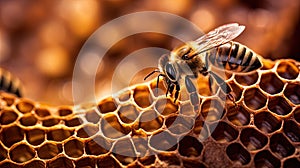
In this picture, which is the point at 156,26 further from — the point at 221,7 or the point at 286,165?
the point at 286,165

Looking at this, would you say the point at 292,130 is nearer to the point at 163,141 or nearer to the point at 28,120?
the point at 163,141

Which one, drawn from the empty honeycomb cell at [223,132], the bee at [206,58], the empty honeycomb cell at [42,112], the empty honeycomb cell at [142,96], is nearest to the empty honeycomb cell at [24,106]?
the empty honeycomb cell at [42,112]

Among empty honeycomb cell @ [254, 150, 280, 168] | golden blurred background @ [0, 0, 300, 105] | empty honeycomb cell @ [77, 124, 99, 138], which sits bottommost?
empty honeycomb cell @ [254, 150, 280, 168]

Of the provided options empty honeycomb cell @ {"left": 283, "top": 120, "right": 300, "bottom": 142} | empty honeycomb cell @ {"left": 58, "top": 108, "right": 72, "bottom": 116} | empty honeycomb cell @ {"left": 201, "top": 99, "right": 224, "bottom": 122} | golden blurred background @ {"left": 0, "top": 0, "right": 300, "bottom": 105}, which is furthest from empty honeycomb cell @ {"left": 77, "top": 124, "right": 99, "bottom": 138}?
golden blurred background @ {"left": 0, "top": 0, "right": 300, "bottom": 105}

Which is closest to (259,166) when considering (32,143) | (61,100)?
(32,143)

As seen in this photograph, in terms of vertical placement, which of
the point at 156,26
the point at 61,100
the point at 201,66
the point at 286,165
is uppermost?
the point at 156,26

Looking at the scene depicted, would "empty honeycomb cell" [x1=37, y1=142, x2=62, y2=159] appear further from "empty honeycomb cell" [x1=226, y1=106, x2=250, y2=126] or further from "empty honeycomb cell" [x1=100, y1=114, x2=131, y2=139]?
"empty honeycomb cell" [x1=226, y1=106, x2=250, y2=126]

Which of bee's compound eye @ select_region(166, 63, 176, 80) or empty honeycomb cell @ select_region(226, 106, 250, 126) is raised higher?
bee's compound eye @ select_region(166, 63, 176, 80)

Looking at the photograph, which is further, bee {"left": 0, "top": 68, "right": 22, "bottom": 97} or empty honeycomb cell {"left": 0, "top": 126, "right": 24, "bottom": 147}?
bee {"left": 0, "top": 68, "right": 22, "bottom": 97}

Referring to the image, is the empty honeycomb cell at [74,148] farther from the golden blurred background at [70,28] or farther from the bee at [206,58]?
the golden blurred background at [70,28]
